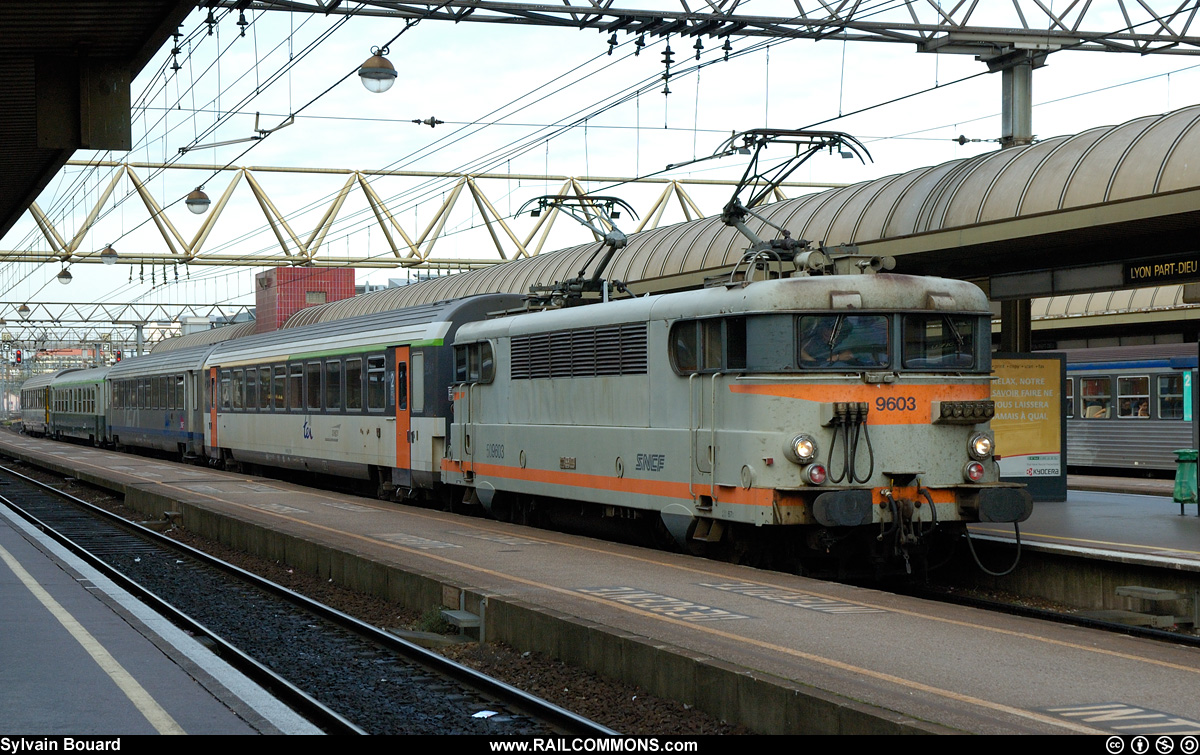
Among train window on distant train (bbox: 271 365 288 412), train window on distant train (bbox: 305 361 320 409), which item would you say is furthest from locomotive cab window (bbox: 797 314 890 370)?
train window on distant train (bbox: 271 365 288 412)

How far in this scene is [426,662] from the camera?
1030cm

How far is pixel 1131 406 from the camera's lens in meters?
26.2

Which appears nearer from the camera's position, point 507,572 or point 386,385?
point 507,572

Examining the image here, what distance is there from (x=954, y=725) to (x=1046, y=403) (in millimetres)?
11541

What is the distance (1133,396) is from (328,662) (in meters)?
20.4

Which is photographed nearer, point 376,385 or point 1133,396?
point 376,385

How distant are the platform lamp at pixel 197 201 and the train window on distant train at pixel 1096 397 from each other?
2007 cm

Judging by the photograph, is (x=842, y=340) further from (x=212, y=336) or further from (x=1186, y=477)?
(x=212, y=336)

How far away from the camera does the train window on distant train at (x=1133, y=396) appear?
25859 mm

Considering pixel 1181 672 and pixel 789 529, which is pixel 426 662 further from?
pixel 1181 672

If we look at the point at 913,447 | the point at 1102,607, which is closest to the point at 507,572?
the point at 913,447

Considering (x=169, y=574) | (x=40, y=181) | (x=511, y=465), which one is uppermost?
(x=40, y=181)

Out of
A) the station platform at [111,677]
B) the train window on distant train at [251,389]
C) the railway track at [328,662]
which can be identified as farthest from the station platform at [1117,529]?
the train window on distant train at [251,389]

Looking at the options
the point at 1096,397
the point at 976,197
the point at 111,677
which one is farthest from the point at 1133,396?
the point at 111,677
